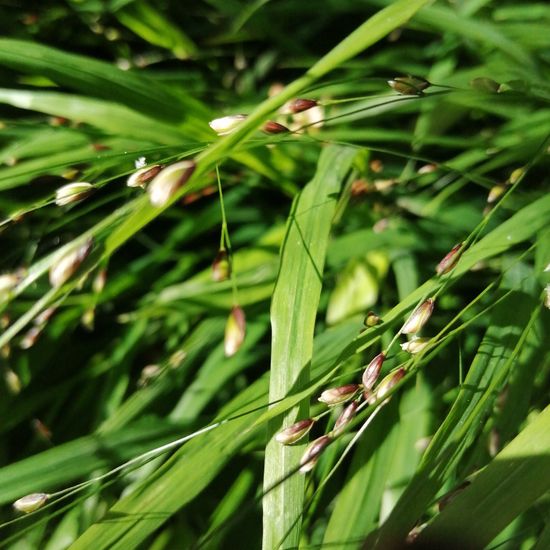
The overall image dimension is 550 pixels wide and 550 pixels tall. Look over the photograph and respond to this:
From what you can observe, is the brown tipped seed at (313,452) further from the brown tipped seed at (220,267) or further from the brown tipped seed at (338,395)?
the brown tipped seed at (220,267)

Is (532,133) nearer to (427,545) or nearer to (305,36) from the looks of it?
(305,36)

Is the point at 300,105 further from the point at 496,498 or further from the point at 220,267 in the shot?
the point at 496,498

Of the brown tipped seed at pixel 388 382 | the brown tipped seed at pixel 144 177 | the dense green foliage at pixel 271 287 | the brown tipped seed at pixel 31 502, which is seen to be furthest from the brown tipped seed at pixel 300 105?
the brown tipped seed at pixel 31 502

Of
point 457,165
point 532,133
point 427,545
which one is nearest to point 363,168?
point 457,165

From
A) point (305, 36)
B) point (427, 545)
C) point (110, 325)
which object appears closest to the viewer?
point (427, 545)

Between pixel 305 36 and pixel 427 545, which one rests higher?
pixel 305 36

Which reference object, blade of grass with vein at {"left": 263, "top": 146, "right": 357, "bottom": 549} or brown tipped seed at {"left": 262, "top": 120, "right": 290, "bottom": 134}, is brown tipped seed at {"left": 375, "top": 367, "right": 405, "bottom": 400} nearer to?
blade of grass with vein at {"left": 263, "top": 146, "right": 357, "bottom": 549}
